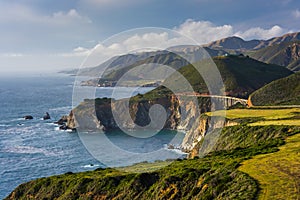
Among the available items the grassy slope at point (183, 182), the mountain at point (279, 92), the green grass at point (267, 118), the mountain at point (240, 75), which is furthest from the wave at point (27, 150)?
the mountain at point (240, 75)

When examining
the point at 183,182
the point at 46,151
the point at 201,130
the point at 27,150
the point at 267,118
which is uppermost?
the point at 267,118

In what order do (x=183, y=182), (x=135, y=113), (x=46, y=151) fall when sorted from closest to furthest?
1. (x=183, y=182)
2. (x=46, y=151)
3. (x=135, y=113)

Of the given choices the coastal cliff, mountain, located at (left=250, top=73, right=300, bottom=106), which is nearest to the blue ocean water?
the coastal cliff

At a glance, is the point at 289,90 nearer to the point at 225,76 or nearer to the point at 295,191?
the point at 225,76

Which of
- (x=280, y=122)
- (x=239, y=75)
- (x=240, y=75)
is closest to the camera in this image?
(x=280, y=122)

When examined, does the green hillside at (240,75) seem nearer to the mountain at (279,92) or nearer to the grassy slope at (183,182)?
the mountain at (279,92)

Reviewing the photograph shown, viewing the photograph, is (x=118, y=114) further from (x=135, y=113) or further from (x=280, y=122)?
(x=280, y=122)

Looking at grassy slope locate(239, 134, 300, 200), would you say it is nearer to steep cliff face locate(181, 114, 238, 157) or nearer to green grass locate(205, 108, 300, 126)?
green grass locate(205, 108, 300, 126)

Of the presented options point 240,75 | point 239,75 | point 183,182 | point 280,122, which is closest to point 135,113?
point 239,75
